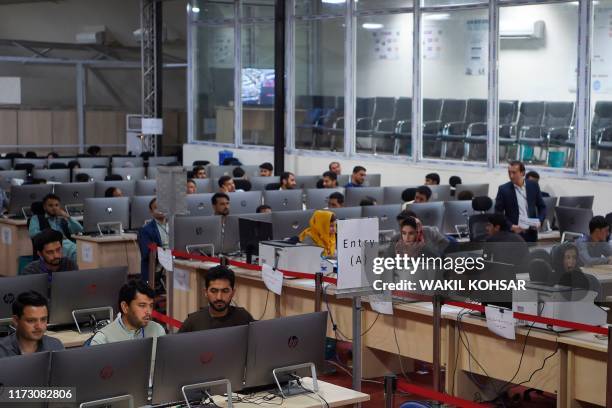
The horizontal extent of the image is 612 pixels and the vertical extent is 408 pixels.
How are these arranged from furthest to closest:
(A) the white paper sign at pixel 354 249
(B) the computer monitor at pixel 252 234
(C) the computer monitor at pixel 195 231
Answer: (C) the computer monitor at pixel 195 231, (B) the computer monitor at pixel 252 234, (A) the white paper sign at pixel 354 249

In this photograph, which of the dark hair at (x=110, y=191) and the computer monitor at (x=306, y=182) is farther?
the computer monitor at (x=306, y=182)

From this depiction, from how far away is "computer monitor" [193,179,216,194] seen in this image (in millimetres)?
14328

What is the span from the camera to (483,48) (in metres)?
15.6

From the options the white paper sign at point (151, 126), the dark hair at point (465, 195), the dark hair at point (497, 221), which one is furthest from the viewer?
the white paper sign at point (151, 126)

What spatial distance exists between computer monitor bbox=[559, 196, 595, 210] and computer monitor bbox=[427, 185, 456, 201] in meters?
1.54

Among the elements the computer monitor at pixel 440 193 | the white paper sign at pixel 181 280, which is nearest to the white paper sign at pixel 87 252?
the white paper sign at pixel 181 280

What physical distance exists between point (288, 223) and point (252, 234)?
83cm

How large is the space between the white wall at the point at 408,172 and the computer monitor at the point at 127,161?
2003 millimetres

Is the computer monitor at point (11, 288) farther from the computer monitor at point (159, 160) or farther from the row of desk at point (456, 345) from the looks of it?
the computer monitor at point (159, 160)

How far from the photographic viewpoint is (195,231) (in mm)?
9555

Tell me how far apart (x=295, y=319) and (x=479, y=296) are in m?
1.92

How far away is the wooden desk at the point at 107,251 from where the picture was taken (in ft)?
35.9

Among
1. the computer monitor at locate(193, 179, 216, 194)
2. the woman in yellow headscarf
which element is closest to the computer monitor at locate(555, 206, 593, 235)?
the woman in yellow headscarf

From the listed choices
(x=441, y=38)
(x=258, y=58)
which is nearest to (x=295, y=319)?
(x=441, y=38)
